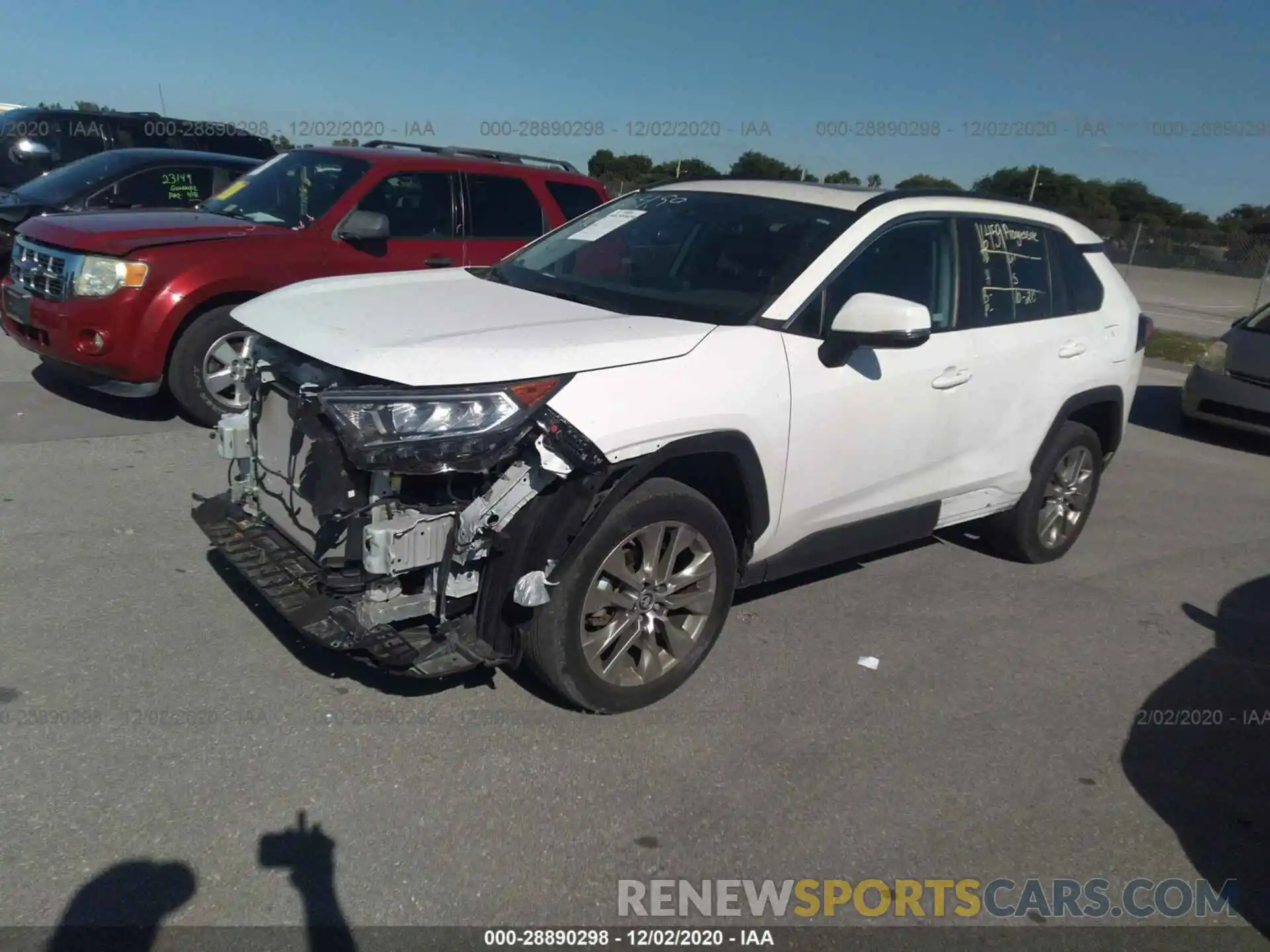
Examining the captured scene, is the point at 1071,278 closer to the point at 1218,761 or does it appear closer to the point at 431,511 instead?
the point at 1218,761

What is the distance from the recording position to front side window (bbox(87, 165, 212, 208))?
8.88 metres

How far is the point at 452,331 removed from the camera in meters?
3.43

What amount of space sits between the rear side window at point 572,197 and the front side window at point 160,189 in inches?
128

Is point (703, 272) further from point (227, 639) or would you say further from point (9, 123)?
point (9, 123)

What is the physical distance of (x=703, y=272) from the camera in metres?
4.27

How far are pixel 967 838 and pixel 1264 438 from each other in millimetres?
8508

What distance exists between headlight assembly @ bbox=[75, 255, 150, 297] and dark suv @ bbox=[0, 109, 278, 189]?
623 cm

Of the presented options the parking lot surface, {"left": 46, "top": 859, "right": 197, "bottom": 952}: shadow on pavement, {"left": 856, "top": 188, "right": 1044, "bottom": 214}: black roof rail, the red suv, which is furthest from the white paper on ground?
{"left": 46, "top": 859, "right": 197, "bottom": 952}: shadow on pavement

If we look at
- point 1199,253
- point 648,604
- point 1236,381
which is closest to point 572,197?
point 648,604

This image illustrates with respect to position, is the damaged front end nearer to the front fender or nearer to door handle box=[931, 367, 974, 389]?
door handle box=[931, 367, 974, 389]

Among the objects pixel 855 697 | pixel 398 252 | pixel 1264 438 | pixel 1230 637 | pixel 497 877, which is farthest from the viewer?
pixel 1264 438

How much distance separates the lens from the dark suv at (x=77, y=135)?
11.8 meters

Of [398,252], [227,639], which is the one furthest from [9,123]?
[227,639]

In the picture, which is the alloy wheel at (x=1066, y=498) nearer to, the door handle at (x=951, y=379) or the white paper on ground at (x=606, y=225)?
the door handle at (x=951, y=379)
